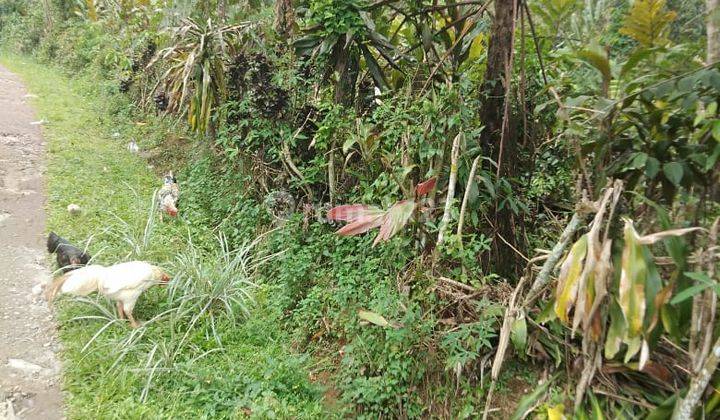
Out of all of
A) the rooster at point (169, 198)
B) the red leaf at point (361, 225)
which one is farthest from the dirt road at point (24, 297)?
the red leaf at point (361, 225)

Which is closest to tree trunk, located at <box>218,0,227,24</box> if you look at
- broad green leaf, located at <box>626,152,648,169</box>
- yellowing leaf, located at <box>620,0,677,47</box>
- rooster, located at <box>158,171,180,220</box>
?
rooster, located at <box>158,171,180,220</box>

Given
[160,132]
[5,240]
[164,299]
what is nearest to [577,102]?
[164,299]

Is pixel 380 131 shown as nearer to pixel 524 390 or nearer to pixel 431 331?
pixel 431 331

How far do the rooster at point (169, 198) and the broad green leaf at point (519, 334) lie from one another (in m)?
3.47

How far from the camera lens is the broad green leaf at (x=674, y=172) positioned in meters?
2.25

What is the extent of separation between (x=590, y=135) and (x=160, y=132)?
5.94 m

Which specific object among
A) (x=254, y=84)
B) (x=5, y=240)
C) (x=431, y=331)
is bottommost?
(x=431, y=331)

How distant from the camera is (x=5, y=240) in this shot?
438 centimetres

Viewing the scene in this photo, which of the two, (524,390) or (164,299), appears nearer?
(524,390)

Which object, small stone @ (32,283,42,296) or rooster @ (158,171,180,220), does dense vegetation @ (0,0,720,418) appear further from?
small stone @ (32,283,42,296)

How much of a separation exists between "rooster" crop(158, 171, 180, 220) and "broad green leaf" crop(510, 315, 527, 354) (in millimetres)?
3465

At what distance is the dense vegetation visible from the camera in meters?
2.29

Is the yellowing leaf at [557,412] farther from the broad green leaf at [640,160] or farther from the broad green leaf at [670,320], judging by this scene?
the broad green leaf at [640,160]

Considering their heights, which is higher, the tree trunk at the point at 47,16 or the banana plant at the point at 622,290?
the tree trunk at the point at 47,16
